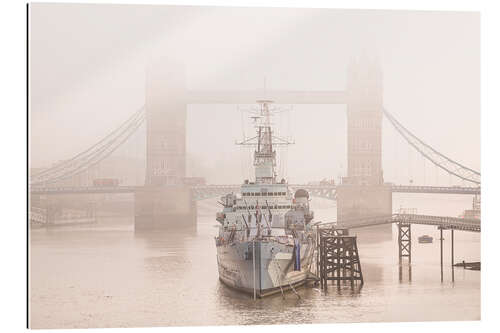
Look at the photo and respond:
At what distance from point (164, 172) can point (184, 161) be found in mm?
2135

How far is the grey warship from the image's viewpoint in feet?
87.1

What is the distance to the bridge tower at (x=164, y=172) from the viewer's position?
1716 inches

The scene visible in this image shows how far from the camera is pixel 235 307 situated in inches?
1007

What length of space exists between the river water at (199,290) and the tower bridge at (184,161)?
1.96 meters

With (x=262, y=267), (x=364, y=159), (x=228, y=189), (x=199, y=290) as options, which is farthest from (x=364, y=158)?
(x=262, y=267)

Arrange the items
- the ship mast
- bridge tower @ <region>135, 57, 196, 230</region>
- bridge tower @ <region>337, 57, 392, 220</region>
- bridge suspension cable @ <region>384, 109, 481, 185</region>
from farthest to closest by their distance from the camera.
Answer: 1. bridge tower @ <region>135, 57, 196, 230</region>
2. bridge tower @ <region>337, 57, 392, 220</region>
3. bridge suspension cable @ <region>384, 109, 481, 185</region>
4. the ship mast

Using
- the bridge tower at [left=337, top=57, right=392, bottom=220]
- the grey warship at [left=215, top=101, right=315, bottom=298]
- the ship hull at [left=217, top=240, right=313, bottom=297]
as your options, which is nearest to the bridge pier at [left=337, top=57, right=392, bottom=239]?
the bridge tower at [left=337, top=57, right=392, bottom=220]

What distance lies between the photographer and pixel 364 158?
4503 centimetres

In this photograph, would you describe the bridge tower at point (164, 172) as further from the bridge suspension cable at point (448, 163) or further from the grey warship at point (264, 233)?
the grey warship at point (264, 233)

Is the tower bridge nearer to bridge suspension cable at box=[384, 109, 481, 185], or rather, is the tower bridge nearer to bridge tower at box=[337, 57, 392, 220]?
bridge tower at box=[337, 57, 392, 220]

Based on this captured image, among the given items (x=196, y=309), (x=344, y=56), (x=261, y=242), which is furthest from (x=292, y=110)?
(x=196, y=309)
